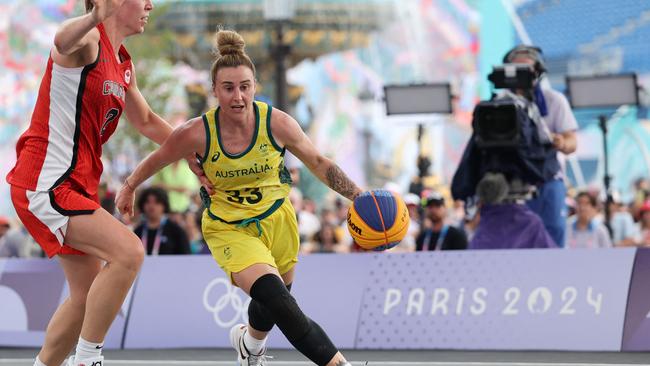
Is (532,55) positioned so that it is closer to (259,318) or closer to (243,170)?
(259,318)

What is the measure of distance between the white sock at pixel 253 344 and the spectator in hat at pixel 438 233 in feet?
16.5

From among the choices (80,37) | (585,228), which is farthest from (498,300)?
(80,37)

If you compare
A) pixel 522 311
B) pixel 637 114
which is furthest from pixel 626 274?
pixel 637 114

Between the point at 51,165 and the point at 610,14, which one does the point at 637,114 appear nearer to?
the point at 610,14

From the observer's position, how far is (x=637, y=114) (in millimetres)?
42906

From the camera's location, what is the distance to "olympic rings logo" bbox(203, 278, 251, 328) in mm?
11859

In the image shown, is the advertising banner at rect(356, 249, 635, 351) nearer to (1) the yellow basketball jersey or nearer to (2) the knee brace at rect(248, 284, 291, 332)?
(2) the knee brace at rect(248, 284, 291, 332)

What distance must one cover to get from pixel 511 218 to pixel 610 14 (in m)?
32.9

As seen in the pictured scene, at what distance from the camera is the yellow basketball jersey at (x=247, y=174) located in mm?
7785

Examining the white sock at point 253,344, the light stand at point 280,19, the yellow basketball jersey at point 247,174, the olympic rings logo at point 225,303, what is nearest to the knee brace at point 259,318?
the white sock at point 253,344

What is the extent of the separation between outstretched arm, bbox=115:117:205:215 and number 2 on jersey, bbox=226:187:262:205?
1.02ft

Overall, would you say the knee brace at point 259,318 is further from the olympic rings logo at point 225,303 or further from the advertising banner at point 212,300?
the olympic rings logo at point 225,303

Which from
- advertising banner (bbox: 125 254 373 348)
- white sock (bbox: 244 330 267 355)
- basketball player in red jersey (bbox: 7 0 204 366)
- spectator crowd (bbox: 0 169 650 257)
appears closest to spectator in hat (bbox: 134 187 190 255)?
spectator crowd (bbox: 0 169 650 257)

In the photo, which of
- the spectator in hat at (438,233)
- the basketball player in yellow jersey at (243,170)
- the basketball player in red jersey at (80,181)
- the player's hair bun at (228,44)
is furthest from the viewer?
the spectator in hat at (438,233)
